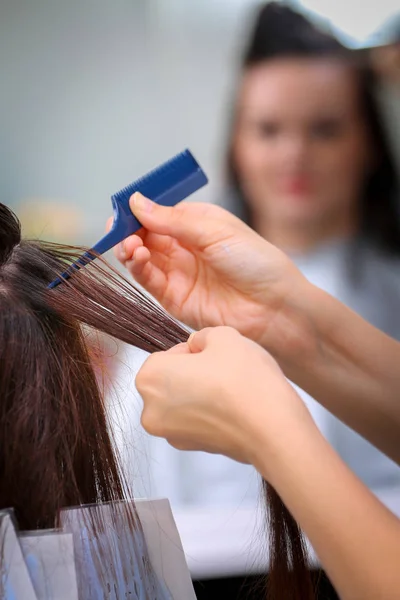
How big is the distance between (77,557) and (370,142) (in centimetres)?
138

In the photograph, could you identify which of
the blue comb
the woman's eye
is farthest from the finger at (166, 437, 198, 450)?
the woman's eye

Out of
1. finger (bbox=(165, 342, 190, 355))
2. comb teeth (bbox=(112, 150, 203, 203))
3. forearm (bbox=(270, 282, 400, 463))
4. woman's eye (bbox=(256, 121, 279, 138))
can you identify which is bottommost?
forearm (bbox=(270, 282, 400, 463))

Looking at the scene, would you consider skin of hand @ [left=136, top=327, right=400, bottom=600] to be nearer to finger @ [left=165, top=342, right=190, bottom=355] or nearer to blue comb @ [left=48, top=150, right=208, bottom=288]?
finger @ [left=165, top=342, right=190, bottom=355]

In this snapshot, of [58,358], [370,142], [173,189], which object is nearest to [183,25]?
[370,142]

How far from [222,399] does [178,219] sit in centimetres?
41

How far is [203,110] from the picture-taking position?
1.63 meters

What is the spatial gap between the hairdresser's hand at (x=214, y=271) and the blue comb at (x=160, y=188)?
3 cm

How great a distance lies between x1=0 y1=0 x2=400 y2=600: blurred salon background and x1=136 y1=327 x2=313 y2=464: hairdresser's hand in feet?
3.14

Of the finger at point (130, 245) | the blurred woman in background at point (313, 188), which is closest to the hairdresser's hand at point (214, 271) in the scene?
the finger at point (130, 245)

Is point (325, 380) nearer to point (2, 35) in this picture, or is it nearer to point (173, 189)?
point (173, 189)

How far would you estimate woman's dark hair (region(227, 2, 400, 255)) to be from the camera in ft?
5.22

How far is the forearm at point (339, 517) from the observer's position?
1.73 feet

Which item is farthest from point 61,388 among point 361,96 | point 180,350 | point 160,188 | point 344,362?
point 361,96

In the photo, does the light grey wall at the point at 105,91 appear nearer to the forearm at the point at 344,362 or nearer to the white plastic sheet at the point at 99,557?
the forearm at the point at 344,362
